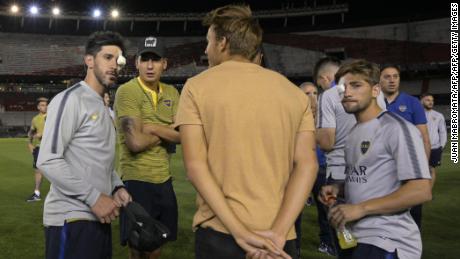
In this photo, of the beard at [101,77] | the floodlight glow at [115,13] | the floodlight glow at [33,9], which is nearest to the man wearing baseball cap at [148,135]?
the beard at [101,77]

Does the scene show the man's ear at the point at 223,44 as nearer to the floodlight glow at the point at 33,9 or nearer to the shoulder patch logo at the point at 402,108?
the shoulder patch logo at the point at 402,108

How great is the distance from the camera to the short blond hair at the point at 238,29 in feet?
6.33

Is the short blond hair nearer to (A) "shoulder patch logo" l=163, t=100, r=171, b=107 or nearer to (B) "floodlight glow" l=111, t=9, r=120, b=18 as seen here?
(A) "shoulder patch logo" l=163, t=100, r=171, b=107

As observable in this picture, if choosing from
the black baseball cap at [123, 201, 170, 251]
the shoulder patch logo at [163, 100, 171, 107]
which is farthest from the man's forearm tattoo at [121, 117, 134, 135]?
the black baseball cap at [123, 201, 170, 251]

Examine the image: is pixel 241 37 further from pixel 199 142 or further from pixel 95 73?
pixel 95 73

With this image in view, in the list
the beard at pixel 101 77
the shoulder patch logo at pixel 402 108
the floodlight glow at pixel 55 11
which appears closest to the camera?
the beard at pixel 101 77

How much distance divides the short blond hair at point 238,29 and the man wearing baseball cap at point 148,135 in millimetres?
1784

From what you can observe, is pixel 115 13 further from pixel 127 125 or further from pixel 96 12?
pixel 127 125

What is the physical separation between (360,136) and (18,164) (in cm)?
1511

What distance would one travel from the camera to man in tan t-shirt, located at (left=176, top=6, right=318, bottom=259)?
188 cm

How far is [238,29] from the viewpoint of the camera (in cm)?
192

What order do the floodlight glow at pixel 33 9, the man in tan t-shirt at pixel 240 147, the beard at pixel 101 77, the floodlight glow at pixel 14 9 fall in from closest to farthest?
the man in tan t-shirt at pixel 240 147
the beard at pixel 101 77
the floodlight glow at pixel 14 9
the floodlight glow at pixel 33 9

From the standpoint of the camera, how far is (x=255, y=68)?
1.97 metres

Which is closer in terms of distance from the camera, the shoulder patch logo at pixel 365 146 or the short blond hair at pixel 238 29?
the short blond hair at pixel 238 29
